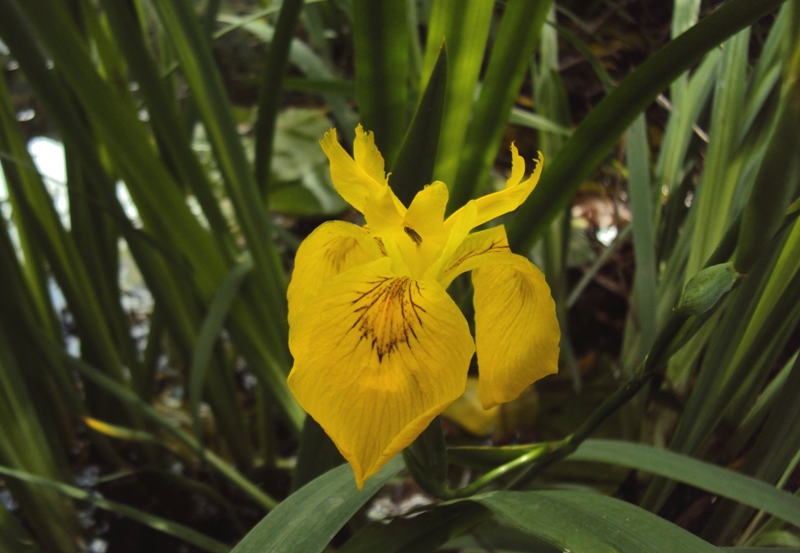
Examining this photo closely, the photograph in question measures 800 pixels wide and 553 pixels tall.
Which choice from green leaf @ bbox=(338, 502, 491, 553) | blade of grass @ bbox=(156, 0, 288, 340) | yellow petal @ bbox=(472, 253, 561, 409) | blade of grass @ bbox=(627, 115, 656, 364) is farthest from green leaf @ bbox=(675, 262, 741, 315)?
blade of grass @ bbox=(156, 0, 288, 340)

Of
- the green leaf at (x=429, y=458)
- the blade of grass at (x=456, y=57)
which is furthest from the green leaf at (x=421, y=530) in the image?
the blade of grass at (x=456, y=57)

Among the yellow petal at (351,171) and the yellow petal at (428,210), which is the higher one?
the yellow petal at (351,171)

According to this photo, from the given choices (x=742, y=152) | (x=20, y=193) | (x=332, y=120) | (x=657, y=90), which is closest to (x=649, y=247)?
(x=742, y=152)

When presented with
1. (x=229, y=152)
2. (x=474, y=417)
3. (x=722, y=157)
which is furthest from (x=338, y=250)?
(x=474, y=417)

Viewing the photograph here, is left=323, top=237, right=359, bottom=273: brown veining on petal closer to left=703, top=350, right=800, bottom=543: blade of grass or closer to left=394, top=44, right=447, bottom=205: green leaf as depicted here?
left=394, top=44, right=447, bottom=205: green leaf

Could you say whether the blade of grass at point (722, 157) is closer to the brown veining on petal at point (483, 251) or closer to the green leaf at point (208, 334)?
the brown veining on petal at point (483, 251)
